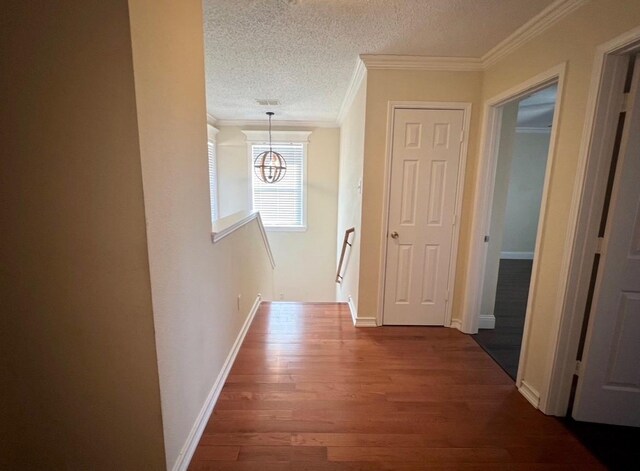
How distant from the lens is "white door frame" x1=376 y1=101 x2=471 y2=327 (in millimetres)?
2508

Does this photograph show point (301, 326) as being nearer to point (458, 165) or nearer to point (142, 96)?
point (458, 165)

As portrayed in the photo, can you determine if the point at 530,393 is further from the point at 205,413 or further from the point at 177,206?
the point at 177,206

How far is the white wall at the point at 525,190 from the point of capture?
5617 mm

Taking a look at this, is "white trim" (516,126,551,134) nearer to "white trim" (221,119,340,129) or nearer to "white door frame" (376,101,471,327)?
"white trim" (221,119,340,129)

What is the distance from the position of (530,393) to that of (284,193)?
4513mm

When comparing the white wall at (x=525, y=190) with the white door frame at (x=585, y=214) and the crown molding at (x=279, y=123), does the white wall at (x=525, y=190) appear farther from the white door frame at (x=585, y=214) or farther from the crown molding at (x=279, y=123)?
the white door frame at (x=585, y=214)

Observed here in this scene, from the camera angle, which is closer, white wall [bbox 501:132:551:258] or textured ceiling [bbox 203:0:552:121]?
textured ceiling [bbox 203:0:552:121]

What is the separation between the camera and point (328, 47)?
2293mm

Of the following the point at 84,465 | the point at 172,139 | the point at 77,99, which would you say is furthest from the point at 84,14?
the point at 84,465

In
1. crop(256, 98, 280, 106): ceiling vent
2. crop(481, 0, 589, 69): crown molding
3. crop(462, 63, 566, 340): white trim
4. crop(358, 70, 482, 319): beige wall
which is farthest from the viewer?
crop(256, 98, 280, 106): ceiling vent

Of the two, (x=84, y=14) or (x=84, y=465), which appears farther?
(x=84, y=465)

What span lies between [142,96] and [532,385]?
2670 mm

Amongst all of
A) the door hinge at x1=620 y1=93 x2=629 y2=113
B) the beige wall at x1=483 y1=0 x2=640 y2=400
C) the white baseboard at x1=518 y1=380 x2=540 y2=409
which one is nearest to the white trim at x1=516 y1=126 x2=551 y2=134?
the beige wall at x1=483 y1=0 x2=640 y2=400

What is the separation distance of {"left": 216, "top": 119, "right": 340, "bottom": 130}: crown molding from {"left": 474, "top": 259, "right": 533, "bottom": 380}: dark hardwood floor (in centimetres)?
384
